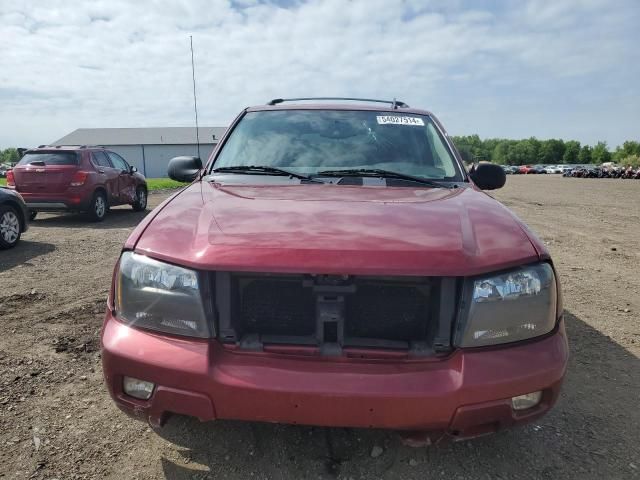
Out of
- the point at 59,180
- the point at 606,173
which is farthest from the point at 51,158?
the point at 606,173

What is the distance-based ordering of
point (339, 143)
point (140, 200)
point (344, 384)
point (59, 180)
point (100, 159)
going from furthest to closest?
point (140, 200), point (100, 159), point (59, 180), point (339, 143), point (344, 384)

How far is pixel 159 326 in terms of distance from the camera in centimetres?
193

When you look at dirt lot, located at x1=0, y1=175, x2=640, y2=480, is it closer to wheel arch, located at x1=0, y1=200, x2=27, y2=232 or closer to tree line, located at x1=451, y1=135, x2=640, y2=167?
wheel arch, located at x1=0, y1=200, x2=27, y2=232

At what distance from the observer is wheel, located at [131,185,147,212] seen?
13.1 m

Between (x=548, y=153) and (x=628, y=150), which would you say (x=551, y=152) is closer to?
(x=548, y=153)

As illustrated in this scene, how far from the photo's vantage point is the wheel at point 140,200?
43.0ft

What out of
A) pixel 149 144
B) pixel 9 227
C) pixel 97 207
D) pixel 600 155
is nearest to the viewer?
pixel 9 227

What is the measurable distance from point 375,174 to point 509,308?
1331 millimetres

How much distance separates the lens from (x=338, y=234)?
1942mm

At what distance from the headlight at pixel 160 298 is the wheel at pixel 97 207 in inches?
375

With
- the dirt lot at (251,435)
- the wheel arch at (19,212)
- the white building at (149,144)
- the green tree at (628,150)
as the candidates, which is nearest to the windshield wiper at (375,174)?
the dirt lot at (251,435)

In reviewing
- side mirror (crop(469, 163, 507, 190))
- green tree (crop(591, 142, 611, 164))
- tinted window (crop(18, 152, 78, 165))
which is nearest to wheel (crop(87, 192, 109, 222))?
tinted window (crop(18, 152, 78, 165))

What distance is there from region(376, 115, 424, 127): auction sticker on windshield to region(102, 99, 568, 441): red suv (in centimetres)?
143

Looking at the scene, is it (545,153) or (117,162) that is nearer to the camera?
(117,162)
